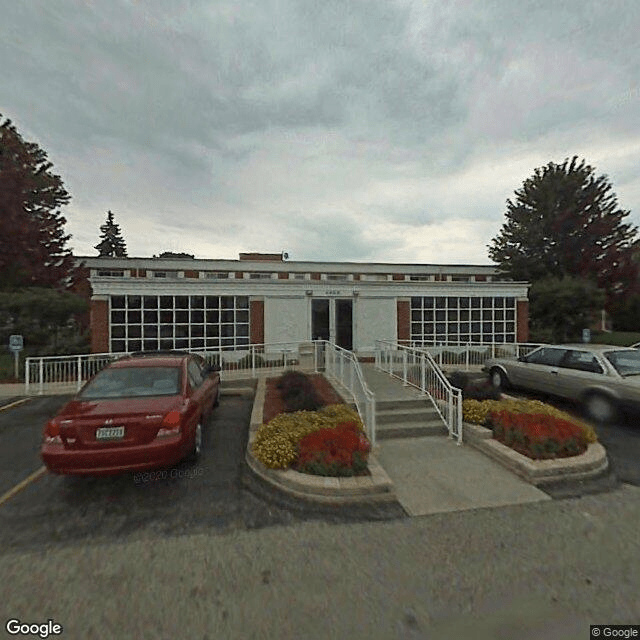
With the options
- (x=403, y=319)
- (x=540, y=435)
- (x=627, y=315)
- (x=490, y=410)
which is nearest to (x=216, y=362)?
(x=403, y=319)

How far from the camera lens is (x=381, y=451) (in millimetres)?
5418

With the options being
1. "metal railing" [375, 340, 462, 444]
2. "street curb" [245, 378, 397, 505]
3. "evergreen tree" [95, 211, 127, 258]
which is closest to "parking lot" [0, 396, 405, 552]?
"street curb" [245, 378, 397, 505]

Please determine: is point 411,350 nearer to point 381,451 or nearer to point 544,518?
point 381,451

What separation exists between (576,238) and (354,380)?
27.6 meters

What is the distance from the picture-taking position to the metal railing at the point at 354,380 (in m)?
5.62

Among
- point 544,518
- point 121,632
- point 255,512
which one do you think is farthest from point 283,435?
point 544,518

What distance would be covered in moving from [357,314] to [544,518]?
11525mm

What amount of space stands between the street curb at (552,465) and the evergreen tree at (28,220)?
23072 mm

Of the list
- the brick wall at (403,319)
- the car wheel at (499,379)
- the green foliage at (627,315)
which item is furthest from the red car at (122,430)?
the green foliage at (627,315)

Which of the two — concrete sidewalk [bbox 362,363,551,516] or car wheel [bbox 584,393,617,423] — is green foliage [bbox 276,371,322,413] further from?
car wheel [bbox 584,393,617,423]

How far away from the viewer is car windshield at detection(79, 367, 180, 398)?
4914mm

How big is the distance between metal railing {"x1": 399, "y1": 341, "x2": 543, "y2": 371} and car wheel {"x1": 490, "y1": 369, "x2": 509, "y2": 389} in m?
4.16

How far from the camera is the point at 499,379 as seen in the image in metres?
9.88

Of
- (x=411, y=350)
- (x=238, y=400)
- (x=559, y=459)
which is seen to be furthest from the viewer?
(x=238, y=400)
